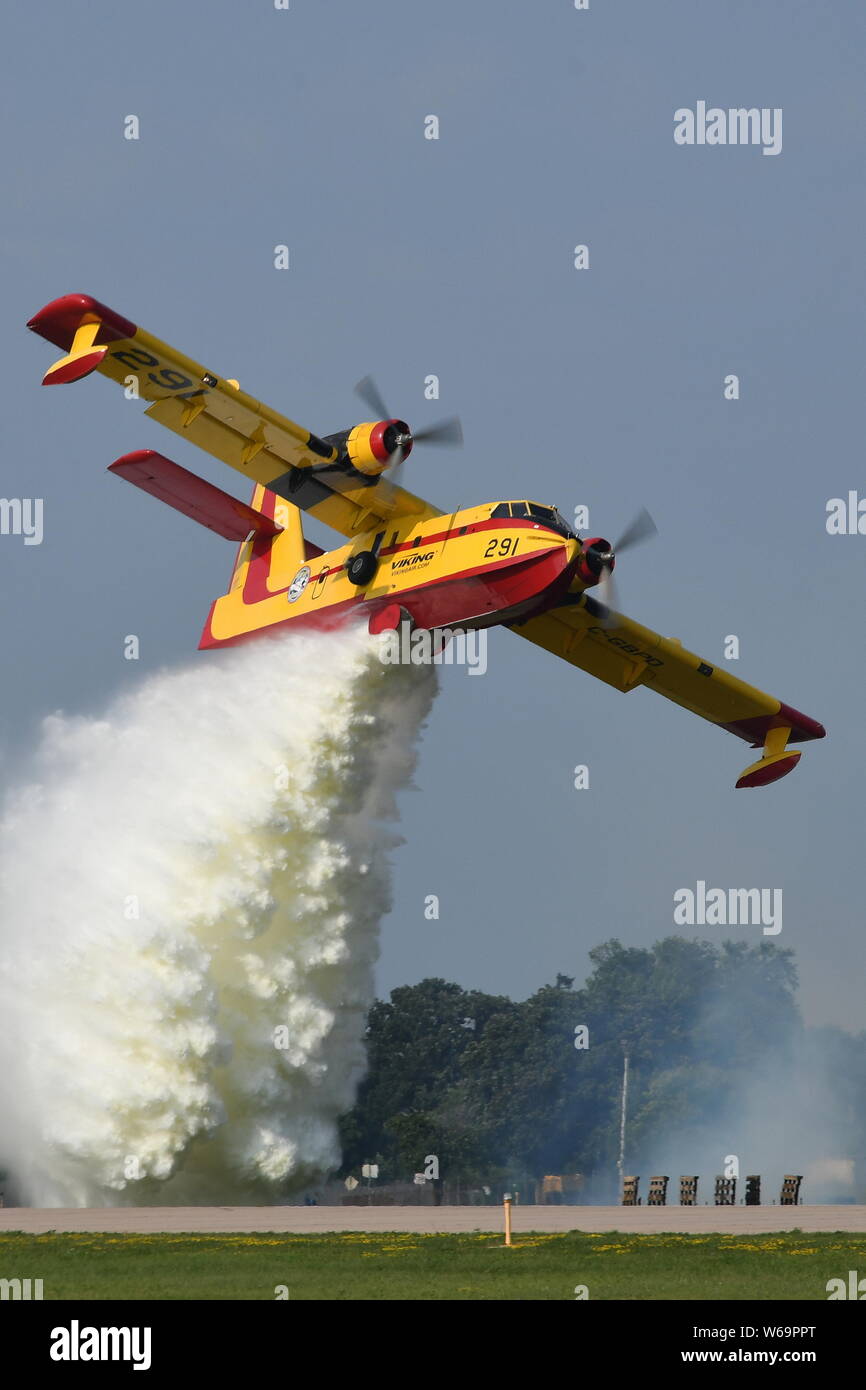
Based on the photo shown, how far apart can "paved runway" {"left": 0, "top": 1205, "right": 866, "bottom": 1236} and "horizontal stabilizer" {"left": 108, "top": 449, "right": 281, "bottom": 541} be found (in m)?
14.0

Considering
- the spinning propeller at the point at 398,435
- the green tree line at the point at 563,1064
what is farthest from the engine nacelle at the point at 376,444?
the green tree line at the point at 563,1064

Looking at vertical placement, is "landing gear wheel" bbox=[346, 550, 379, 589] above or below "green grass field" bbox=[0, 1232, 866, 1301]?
above

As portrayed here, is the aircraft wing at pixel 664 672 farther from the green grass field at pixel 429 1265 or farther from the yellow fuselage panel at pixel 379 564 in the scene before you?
the green grass field at pixel 429 1265

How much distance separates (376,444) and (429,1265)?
15721 mm

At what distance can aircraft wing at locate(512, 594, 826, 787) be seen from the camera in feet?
122

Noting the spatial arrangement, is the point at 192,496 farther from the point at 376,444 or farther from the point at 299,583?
the point at 376,444

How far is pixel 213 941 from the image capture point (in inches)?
1314

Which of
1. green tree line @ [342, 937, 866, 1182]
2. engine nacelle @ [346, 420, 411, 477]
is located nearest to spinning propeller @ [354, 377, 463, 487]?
engine nacelle @ [346, 420, 411, 477]

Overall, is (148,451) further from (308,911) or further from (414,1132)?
(414,1132)

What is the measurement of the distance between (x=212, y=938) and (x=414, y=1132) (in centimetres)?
4256

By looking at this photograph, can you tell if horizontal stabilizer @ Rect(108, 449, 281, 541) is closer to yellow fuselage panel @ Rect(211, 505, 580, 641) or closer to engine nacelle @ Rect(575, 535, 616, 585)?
yellow fuselage panel @ Rect(211, 505, 580, 641)

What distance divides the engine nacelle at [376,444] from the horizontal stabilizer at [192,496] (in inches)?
171

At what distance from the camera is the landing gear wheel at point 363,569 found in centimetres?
3453

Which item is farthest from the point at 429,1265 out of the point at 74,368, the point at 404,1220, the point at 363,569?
the point at 74,368
